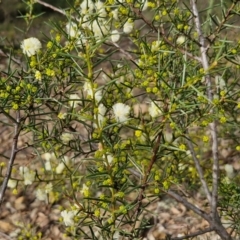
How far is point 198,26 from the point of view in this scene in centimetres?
166

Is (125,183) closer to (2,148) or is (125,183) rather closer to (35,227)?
(35,227)

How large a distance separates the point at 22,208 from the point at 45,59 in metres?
1.87

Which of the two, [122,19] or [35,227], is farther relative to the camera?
[35,227]

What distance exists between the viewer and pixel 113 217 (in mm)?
1364

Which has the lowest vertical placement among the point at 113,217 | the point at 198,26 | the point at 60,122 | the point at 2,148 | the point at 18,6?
the point at 113,217

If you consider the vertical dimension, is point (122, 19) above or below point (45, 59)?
above

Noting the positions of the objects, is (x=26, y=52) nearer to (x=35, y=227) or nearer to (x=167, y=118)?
(x=167, y=118)

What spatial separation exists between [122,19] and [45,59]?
0.39m

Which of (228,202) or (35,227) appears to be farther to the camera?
(35,227)

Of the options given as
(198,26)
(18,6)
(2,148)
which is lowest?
(198,26)

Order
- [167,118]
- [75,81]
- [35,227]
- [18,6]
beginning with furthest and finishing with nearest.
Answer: [18,6]
[35,227]
[75,81]
[167,118]

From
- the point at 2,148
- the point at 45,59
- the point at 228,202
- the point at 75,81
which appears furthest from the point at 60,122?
the point at 2,148

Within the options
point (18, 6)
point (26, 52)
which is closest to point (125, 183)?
point (26, 52)

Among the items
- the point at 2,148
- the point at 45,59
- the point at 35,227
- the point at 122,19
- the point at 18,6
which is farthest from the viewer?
the point at 18,6
